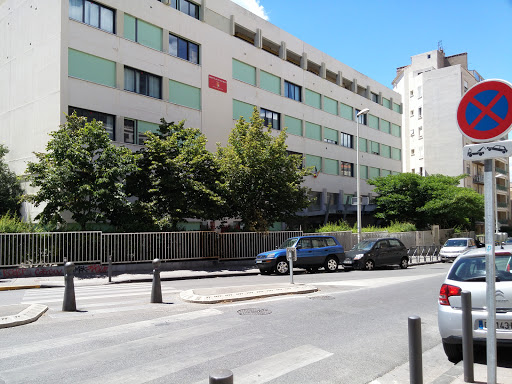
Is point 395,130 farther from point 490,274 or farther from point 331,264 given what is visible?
point 490,274

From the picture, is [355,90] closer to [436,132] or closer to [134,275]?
[436,132]

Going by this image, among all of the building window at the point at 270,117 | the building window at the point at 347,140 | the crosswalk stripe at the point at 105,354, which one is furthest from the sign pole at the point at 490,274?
the building window at the point at 347,140

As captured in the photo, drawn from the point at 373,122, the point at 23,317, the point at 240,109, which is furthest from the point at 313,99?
the point at 23,317

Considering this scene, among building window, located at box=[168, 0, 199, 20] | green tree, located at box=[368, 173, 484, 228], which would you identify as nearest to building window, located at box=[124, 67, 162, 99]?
building window, located at box=[168, 0, 199, 20]

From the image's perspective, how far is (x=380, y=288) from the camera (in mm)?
13133

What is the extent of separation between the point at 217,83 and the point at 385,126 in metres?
27.1

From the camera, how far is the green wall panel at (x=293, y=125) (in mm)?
35528

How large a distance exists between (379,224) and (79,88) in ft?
104

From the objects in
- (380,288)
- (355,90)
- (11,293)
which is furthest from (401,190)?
(11,293)

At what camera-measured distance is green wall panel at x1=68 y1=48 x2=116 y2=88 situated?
21703mm

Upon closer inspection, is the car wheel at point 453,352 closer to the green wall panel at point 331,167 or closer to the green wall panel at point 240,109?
the green wall panel at point 240,109

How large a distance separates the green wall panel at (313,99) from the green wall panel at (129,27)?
58.3 ft

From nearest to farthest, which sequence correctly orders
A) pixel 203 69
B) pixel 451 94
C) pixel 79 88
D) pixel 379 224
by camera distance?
pixel 79 88 → pixel 203 69 → pixel 379 224 → pixel 451 94

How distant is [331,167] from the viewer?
40562mm
